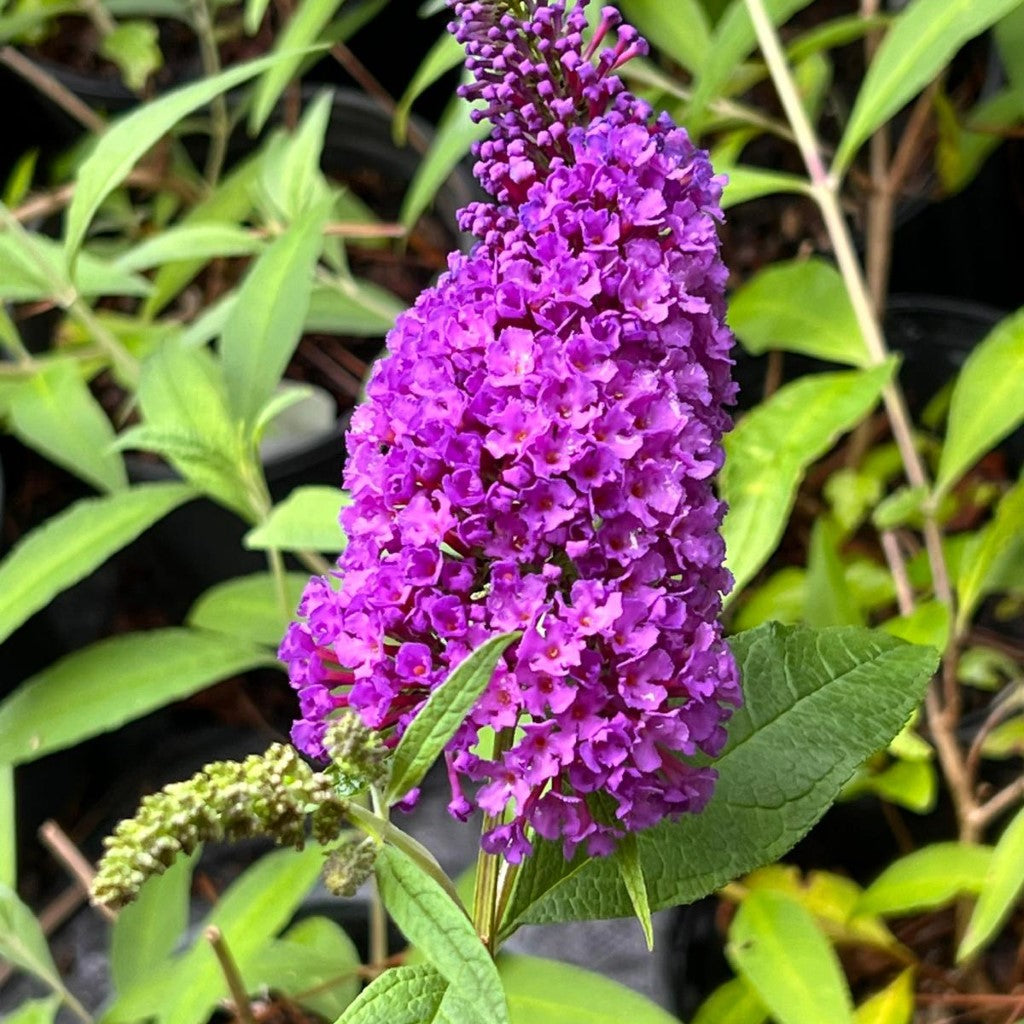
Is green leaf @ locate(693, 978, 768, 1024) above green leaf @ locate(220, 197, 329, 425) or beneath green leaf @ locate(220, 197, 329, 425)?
beneath

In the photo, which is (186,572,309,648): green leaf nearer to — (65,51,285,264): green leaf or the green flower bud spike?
(65,51,285,264): green leaf

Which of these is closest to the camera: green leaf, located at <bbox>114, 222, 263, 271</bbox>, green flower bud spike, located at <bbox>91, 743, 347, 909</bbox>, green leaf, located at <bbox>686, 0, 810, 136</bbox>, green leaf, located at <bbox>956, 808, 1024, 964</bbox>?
green flower bud spike, located at <bbox>91, 743, 347, 909</bbox>

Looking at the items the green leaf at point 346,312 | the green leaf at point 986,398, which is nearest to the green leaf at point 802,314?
the green leaf at point 986,398

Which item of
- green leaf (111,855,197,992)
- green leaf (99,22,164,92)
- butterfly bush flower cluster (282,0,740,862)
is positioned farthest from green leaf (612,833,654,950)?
green leaf (99,22,164,92)

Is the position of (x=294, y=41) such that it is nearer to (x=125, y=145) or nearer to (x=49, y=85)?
(x=125, y=145)

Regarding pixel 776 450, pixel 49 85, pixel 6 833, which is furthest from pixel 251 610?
pixel 49 85

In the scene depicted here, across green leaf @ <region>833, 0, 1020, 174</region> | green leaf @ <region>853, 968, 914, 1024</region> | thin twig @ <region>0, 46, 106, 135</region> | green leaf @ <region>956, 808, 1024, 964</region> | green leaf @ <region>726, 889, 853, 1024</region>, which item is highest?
thin twig @ <region>0, 46, 106, 135</region>

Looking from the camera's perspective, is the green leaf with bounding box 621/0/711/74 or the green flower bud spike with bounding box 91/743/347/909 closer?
the green flower bud spike with bounding box 91/743/347/909
